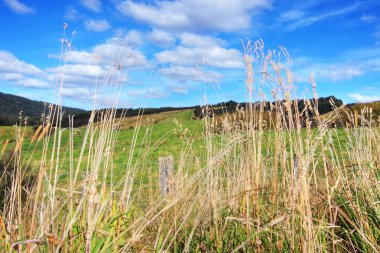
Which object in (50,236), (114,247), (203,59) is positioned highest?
(203,59)

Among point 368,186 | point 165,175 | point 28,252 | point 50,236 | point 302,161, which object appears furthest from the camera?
point 165,175

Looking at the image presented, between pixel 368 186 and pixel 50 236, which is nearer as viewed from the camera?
pixel 50 236

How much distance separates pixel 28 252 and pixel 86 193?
44cm

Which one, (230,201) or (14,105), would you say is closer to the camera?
(230,201)

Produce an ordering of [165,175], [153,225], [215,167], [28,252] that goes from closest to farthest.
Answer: [28,252] → [215,167] → [153,225] → [165,175]

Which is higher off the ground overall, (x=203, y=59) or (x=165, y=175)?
(x=203, y=59)

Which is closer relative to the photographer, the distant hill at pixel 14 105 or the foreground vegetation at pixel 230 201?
the foreground vegetation at pixel 230 201

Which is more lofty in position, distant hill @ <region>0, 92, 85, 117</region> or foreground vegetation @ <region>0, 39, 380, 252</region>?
distant hill @ <region>0, 92, 85, 117</region>

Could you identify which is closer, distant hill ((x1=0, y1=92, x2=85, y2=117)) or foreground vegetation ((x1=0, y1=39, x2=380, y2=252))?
foreground vegetation ((x1=0, y1=39, x2=380, y2=252))

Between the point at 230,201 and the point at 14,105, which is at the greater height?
the point at 14,105

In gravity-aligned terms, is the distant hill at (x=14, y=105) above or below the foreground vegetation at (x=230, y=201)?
above

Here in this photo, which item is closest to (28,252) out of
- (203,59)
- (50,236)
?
(50,236)

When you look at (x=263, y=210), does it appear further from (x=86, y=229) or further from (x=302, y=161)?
(x=86, y=229)

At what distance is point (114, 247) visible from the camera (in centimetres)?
230
